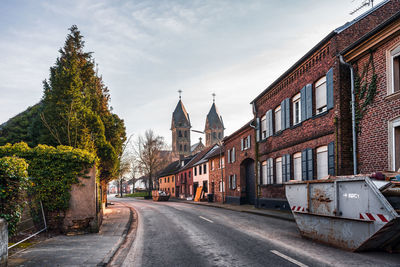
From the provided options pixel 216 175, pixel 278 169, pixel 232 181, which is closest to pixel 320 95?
pixel 278 169

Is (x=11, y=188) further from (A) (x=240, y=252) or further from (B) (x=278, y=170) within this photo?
(B) (x=278, y=170)

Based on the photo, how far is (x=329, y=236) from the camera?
8508 millimetres

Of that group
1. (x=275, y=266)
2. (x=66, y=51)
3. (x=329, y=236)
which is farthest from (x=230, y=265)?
(x=66, y=51)

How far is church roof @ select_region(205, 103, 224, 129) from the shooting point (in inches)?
3939

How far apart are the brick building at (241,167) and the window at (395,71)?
48.2 feet

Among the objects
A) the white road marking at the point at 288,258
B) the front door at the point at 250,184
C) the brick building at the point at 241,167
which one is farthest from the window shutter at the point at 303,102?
the white road marking at the point at 288,258

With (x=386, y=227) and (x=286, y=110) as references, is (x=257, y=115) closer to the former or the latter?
(x=286, y=110)

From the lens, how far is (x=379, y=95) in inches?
487

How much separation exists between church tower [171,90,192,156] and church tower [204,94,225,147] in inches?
251

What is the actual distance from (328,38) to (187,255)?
40.6 ft

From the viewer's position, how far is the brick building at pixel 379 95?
453 inches

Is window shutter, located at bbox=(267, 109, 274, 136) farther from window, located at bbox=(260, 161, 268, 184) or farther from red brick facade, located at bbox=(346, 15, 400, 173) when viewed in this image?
red brick facade, located at bbox=(346, 15, 400, 173)

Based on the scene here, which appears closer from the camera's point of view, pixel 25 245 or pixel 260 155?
pixel 25 245

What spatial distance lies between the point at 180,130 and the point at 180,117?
397 cm
